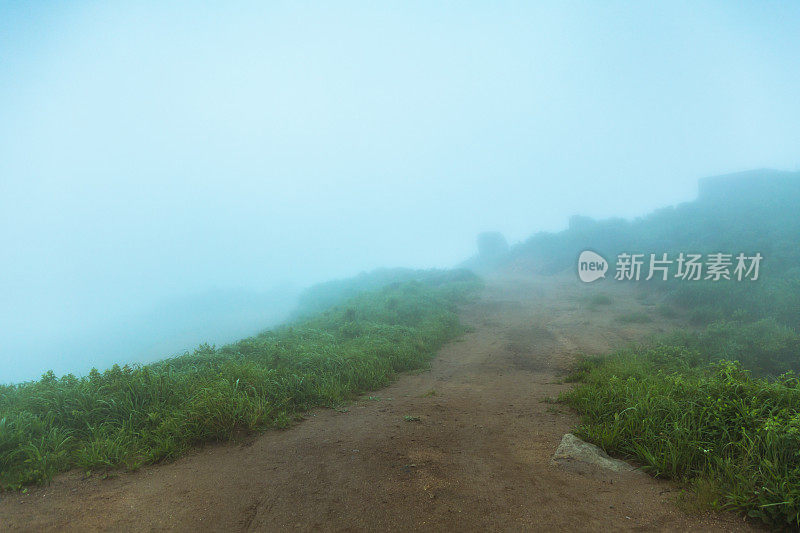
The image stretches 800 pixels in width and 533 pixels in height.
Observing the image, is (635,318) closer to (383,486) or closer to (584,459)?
(584,459)

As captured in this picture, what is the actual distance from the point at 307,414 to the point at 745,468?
252 inches

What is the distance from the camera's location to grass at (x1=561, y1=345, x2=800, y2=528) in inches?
132

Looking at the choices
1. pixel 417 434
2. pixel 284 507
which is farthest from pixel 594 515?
pixel 284 507

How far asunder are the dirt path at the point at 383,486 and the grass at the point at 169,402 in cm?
36

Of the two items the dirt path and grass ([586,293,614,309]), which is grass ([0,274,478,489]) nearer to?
the dirt path

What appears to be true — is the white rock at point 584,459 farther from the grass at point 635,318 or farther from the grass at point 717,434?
the grass at point 635,318

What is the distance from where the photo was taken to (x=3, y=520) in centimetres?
392

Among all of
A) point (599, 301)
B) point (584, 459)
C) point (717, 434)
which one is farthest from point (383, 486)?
point (599, 301)

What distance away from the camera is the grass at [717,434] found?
3352 mm

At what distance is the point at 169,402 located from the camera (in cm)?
646

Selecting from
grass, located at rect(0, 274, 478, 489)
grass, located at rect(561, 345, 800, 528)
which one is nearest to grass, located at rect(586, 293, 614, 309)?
grass, located at rect(0, 274, 478, 489)

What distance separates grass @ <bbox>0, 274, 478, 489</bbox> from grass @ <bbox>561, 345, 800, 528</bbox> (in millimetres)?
5209

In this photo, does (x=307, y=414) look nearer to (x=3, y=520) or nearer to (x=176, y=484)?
(x=176, y=484)

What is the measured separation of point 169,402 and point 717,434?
8.48m
